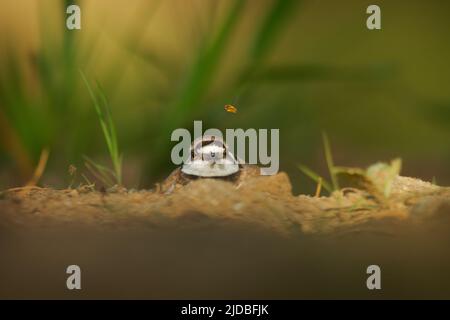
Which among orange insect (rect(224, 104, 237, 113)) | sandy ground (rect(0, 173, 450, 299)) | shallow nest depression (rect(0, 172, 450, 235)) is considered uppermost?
orange insect (rect(224, 104, 237, 113))

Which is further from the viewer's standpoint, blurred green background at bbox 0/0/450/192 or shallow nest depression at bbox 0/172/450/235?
blurred green background at bbox 0/0/450/192

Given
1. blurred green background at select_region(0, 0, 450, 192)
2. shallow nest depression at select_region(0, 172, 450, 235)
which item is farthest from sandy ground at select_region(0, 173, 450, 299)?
blurred green background at select_region(0, 0, 450, 192)

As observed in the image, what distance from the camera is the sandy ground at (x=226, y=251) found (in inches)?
39.1

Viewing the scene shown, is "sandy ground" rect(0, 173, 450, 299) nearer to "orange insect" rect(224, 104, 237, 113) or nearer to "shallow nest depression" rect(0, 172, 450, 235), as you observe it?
"shallow nest depression" rect(0, 172, 450, 235)

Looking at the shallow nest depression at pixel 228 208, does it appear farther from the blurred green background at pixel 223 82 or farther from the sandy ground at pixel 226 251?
the blurred green background at pixel 223 82

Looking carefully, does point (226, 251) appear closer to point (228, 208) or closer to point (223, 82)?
point (228, 208)

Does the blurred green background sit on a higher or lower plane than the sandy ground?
higher

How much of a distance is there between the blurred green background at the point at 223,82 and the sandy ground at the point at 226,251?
19.2 inches

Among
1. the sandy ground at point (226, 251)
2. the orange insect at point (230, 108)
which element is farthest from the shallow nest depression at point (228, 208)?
the orange insect at point (230, 108)

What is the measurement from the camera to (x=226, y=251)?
1.00 m

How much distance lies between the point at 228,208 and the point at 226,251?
8 centimetres

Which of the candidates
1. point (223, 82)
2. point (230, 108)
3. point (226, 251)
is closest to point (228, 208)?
point (226, 251)

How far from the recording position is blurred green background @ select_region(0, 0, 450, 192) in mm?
1588
